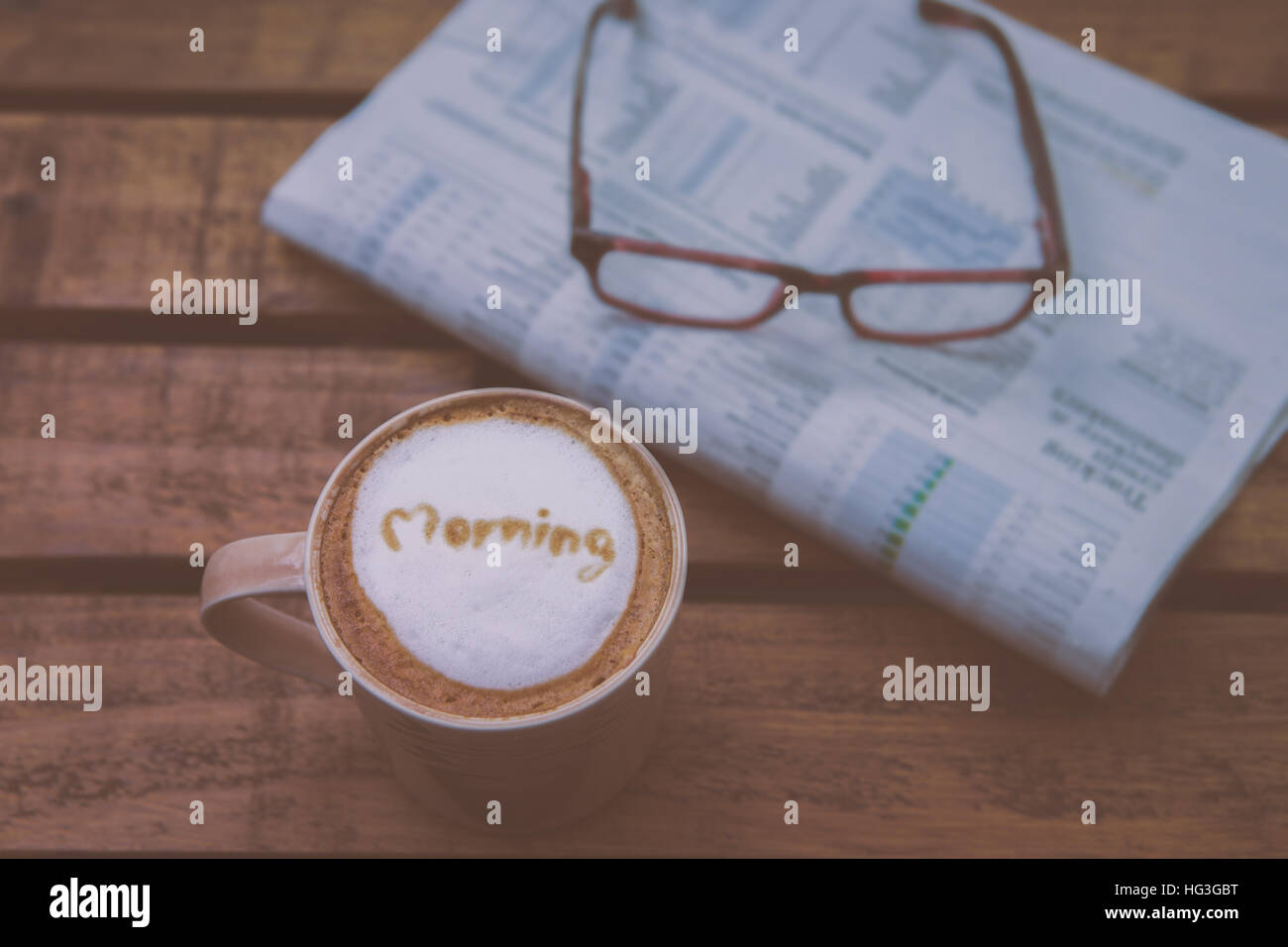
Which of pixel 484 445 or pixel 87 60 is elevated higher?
pixel 87 60

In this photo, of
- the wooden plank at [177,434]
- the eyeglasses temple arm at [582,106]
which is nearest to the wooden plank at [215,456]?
the wooden plank at [177,434]

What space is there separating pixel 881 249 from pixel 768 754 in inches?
12.1

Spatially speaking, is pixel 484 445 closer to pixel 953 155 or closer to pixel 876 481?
pixel 876 481

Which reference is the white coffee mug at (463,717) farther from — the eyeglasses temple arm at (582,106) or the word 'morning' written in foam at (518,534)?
the eyeglasses temple arm at (582,106)

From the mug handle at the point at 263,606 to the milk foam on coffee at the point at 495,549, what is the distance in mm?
29

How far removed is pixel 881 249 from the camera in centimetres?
66

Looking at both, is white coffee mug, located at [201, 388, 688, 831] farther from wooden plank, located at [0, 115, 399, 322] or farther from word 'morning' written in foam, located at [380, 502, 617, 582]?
wooden plank, located at [0, 115, 399, 322]

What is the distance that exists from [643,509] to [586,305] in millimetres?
208

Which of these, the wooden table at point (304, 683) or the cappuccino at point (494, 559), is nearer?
the cappuccino at point (494, 559)

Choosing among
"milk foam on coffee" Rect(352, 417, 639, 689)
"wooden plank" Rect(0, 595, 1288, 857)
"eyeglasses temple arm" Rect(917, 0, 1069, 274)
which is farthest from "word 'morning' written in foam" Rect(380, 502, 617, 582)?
"eyeglasses temple arm" Rect(917, 0, 1069, 274)

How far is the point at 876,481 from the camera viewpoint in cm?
59

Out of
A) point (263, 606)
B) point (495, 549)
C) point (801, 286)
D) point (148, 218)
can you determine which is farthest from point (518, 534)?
point (148, 218)

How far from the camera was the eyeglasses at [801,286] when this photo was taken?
0.63m
